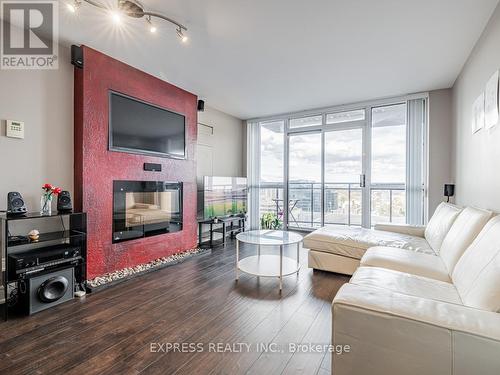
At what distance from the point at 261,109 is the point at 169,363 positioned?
425cm

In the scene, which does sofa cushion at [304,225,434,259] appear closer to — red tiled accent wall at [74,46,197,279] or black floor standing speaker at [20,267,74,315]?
red tiled accent wall at [74,46,197,279]

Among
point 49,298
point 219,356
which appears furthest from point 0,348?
point 219,356

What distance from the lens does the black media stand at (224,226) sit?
13.6ft

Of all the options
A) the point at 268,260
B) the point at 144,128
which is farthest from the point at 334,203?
the point at 144,128

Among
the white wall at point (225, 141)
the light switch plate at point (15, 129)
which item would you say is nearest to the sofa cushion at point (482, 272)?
the light switch plate at point (15, 129)

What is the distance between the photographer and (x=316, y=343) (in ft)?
5.55

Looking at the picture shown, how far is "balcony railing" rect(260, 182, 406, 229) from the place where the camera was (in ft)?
14.8

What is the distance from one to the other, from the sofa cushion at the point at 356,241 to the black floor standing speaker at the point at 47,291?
2.44m

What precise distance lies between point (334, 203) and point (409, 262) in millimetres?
3083

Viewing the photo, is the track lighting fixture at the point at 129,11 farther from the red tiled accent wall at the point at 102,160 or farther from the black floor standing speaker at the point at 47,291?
the black floor standing speaker at the point at 47,291

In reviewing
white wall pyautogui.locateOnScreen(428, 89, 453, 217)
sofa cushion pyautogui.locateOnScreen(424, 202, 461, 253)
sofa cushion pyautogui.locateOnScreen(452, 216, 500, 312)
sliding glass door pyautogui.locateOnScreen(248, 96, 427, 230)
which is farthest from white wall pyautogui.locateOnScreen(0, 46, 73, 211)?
white wall pyautogui.locateOnScreen(428, 89, 453, 217)

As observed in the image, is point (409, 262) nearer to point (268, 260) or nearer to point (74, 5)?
point (268, 260)

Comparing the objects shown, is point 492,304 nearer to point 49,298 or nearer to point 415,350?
point 415,350

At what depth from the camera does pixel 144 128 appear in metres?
3.19
